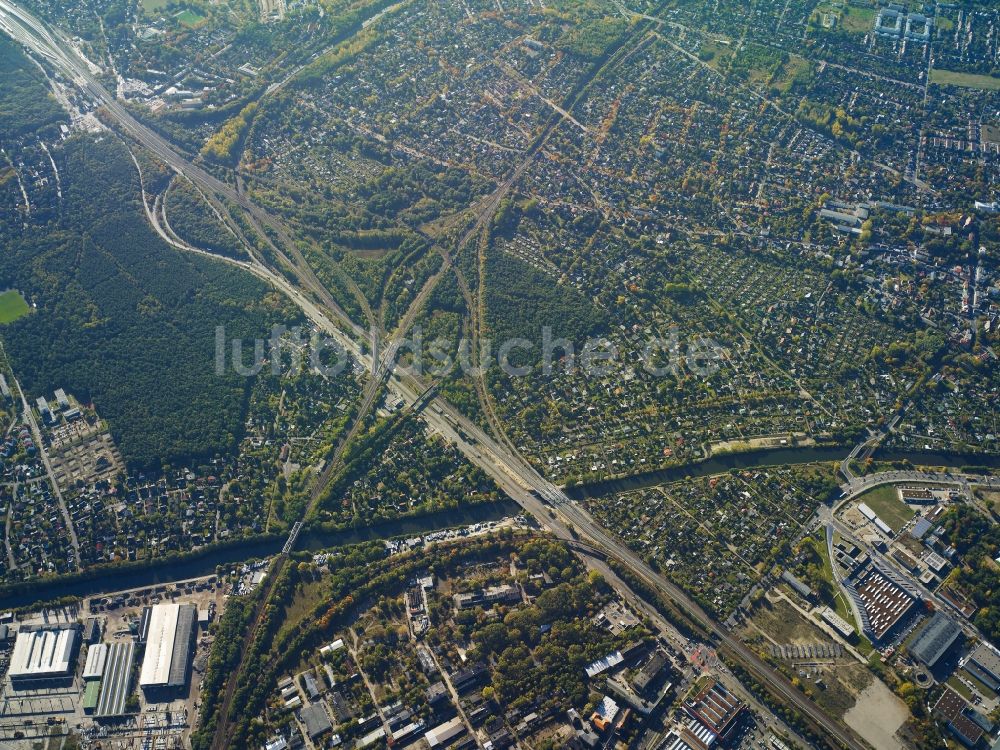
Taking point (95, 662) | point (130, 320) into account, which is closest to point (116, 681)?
point (95, 662)

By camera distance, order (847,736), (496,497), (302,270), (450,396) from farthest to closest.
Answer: (302,270) < (450,396) < (496,497) < (847,736)

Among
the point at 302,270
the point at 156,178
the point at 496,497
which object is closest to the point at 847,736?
the point at 496,497

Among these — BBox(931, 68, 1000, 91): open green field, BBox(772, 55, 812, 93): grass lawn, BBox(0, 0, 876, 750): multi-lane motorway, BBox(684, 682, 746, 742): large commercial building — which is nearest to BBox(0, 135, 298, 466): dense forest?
BBox(0, 0, 876, 750): multi-lane motorway

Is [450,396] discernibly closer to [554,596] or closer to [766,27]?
[554,596]

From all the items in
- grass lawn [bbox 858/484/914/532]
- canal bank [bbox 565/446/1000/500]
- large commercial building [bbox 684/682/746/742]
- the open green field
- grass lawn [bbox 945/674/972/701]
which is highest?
the open green field

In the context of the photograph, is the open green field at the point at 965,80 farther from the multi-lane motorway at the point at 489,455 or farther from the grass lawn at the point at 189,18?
the grass lawn at the point at 189,18

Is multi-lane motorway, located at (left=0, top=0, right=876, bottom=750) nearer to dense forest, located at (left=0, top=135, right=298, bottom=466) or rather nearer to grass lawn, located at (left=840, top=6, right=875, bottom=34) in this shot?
dense forest, located at (left=0, top=135, right=298, bottom=466)
